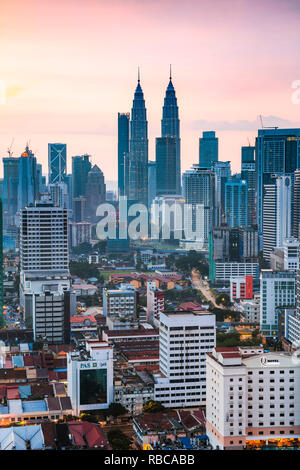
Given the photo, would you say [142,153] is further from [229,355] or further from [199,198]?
[229,355]

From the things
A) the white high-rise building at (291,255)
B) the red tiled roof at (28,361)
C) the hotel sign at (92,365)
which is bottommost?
the red tiled roof at (28,361)

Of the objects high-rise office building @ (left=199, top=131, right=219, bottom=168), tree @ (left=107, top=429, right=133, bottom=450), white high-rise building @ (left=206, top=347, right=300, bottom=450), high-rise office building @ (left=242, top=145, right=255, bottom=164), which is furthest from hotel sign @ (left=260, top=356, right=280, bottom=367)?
high-rise office building @ (left=242, top=145, right=255, bottom=164)

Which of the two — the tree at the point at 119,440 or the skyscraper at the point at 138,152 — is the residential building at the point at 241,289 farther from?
the skyscraper at the point at 138,152

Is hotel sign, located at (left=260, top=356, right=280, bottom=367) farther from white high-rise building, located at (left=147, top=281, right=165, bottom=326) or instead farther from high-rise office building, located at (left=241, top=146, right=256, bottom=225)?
high-rise office building, located at (left=241, top=146, right=256, bottom=225)

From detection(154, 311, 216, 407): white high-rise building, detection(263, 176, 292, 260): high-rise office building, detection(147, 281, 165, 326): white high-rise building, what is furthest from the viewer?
detection(263, 176, 292, 260): high-rise office building

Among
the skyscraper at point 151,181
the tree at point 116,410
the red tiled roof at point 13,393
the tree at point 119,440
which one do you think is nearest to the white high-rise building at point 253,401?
the tree at point 119,440
